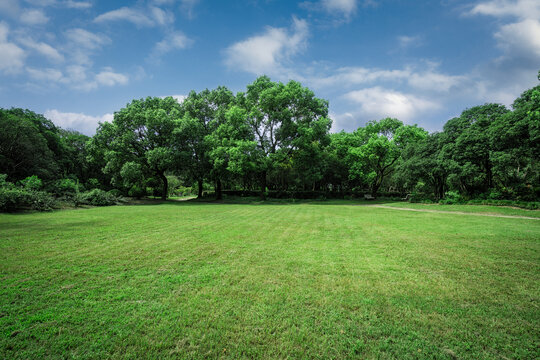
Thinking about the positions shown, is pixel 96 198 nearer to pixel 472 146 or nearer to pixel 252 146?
pixel 252 146

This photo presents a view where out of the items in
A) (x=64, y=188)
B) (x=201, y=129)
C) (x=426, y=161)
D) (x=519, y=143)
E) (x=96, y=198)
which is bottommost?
(x=96, y=198)

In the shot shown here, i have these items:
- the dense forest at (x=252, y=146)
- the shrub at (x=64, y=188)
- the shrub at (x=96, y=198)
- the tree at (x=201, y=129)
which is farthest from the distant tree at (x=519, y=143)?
the shrub at (x=64, y=188)

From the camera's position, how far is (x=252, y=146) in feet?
78.7

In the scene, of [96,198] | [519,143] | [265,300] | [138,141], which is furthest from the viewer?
[138,141]

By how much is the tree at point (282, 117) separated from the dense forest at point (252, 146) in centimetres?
13

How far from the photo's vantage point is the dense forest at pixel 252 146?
61.5 feet

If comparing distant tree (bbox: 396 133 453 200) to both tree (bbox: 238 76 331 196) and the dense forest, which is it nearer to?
the dense forest

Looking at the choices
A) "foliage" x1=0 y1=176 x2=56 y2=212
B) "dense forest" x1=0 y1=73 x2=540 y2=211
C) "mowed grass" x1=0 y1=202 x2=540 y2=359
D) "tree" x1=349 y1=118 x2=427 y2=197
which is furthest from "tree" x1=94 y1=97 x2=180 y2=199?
"tree" x1=349 y1=118 x2=427 y2=197

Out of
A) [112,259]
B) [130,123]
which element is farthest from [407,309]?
[130,123]

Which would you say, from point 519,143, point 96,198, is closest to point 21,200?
point 96,198

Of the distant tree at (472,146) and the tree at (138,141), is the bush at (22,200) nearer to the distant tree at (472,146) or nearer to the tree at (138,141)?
the tree at (138,141)

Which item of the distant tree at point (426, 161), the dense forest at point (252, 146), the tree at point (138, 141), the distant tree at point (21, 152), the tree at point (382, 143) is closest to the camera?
the dense forest at point (252, 146)

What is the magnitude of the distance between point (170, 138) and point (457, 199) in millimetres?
31272

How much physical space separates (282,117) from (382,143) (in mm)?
15205
